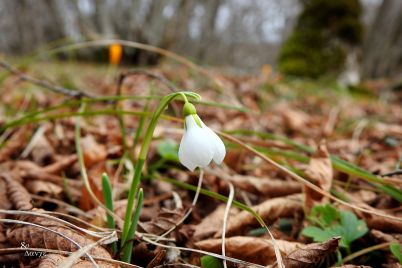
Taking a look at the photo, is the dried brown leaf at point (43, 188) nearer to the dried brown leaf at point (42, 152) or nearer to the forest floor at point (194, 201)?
the forest floor at point (194, 201)

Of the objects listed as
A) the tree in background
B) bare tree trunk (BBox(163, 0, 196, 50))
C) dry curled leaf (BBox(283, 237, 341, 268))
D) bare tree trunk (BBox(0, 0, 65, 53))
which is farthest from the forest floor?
bare tree trunk (BBox(0, 0, 65, 53))

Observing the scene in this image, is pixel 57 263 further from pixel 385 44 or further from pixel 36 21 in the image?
pixel 385 44

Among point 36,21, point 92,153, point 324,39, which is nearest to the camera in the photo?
point 92,153

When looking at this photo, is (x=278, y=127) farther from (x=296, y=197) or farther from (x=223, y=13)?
(x=223, y=13)

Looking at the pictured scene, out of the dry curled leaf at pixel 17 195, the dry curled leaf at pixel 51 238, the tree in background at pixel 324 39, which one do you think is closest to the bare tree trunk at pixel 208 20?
the tree in background at pixel 324 39

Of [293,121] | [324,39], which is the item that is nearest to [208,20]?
[324,39]

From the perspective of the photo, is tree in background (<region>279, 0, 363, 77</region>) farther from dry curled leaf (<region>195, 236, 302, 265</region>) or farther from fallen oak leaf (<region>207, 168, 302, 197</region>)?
dry curled leaf (<region>195, 236, 302, 265</region>)
